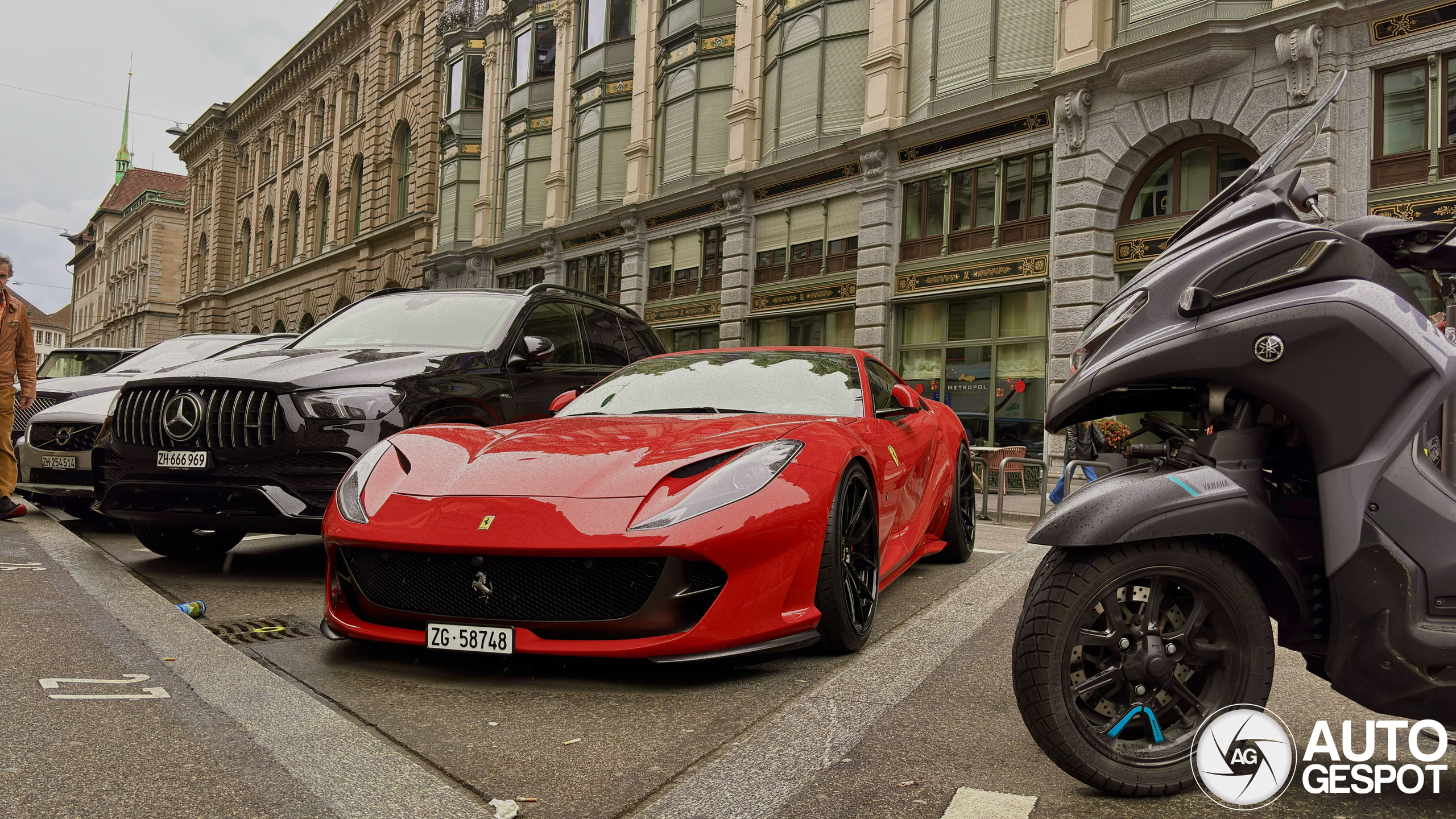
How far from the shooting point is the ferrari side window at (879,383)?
518cm

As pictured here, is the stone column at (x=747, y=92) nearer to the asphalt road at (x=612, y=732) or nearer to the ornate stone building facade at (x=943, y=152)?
the ornate stone building facade at (x=943, y=152)

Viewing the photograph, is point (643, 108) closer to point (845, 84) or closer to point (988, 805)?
point (845, 84)

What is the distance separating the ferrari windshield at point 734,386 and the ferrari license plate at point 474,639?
161cm

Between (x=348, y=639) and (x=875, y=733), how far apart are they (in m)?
2.08

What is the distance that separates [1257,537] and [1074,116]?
579 inches

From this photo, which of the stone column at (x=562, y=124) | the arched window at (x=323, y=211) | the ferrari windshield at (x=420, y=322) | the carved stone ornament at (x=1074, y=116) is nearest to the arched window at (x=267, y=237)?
Answer: the arched window at (x=323, y=211)

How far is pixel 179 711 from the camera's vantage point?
9.15 feet

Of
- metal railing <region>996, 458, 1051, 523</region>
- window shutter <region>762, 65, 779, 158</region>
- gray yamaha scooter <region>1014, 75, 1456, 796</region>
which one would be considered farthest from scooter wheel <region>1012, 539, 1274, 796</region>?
window shutter <region>762, 65, 779, 158</region>

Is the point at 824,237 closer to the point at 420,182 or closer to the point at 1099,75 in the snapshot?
the point at 1099,75

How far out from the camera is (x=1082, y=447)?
37.4ft

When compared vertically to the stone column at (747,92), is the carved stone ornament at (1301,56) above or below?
below

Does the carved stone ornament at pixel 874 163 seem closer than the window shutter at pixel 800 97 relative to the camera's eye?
Yes

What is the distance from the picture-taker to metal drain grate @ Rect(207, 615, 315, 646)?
4039 mm

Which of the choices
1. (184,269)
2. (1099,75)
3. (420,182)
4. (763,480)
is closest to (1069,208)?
(1099,75)
